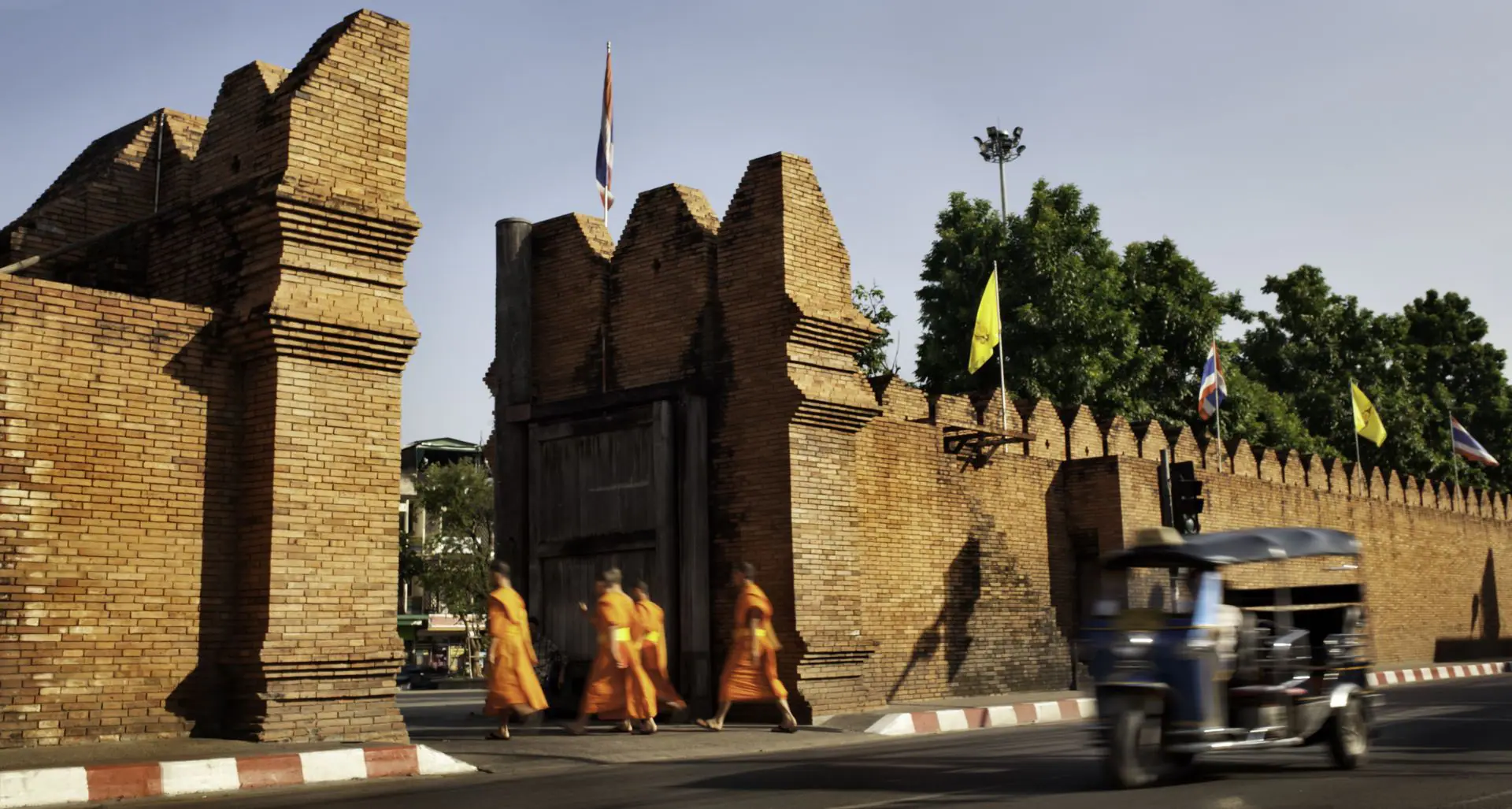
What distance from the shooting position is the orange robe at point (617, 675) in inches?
535

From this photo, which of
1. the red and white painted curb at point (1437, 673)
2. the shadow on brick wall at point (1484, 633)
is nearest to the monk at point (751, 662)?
the red and white painted curb at point (1437, 673)

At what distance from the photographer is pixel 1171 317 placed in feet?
126

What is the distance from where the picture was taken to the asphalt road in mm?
8328

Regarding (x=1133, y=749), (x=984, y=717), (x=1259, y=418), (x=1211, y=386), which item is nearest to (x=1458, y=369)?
(x=1259, y=418)

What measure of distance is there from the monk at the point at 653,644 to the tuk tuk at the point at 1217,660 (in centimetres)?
539

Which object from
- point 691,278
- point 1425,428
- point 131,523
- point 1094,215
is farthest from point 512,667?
point 1425,428

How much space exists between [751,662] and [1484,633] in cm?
3161

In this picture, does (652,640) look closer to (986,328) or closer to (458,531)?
(986,328)

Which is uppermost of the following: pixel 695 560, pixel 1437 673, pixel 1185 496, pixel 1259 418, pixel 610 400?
pixel 1259 418

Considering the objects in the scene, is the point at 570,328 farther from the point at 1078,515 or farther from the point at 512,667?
the point at 1078,515

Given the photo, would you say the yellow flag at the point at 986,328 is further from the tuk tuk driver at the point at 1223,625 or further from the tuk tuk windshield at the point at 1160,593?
the tuk tuk driver at the point at 1223,625

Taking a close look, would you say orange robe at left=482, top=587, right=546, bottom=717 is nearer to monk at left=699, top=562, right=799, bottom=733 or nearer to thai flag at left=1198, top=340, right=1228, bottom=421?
monk at left=699, top=562, right=799, bottom=733

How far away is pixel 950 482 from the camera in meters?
18.9

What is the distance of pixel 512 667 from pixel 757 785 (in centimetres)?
420
